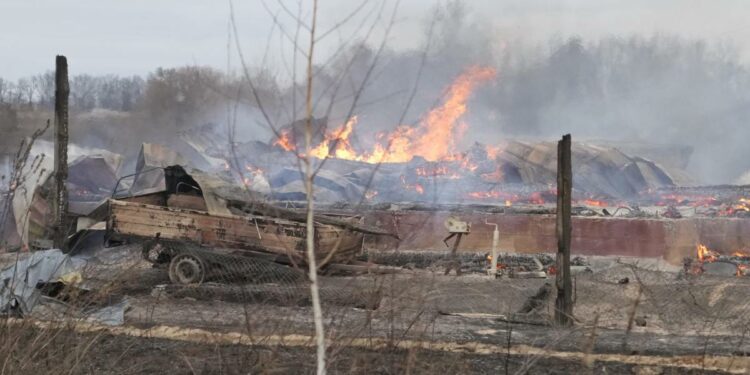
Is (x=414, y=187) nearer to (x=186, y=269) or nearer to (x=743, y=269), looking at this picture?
(x=743, y=269)

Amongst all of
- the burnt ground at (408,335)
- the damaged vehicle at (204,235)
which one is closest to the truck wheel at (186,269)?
the damaged vehicle at (204,235)

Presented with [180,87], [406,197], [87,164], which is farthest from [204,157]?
[180,87]

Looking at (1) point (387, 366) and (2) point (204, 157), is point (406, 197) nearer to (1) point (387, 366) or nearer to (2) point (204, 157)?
(2) point (204, 157)

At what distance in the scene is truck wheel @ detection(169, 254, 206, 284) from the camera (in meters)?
10.5

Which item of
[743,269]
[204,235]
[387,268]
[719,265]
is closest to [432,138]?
[719,265]

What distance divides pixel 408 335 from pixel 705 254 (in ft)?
34.5

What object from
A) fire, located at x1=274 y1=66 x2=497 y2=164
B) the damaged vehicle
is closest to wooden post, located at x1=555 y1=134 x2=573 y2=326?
the damaged vehicle

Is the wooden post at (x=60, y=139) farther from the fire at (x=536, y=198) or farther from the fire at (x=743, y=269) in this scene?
the fire at (x=536, y=198)

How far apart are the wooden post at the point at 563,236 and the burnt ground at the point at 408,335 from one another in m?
0.43

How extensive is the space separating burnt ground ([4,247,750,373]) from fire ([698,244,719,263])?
3.65m

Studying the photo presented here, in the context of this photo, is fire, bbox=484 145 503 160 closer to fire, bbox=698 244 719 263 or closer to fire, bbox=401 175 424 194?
fire, bbox=401 175 424 194

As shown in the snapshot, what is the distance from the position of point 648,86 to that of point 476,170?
19082 millimetres

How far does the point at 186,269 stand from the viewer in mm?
10578

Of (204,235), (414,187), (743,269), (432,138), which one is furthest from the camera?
(432,138)
